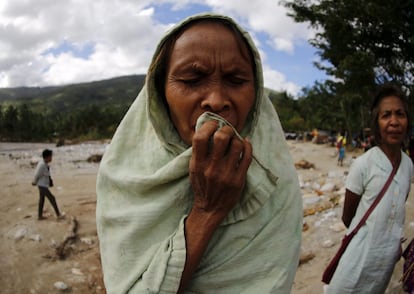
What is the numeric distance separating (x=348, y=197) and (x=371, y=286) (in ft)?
1.90

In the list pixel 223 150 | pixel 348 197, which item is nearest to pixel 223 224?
pixel 223 150

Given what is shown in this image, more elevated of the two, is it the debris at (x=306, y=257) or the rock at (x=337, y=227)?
the rock at (x=337, y=227)

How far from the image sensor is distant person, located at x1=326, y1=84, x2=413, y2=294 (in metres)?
2.18

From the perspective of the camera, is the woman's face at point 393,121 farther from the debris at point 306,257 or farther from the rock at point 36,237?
the rock at point 36,237

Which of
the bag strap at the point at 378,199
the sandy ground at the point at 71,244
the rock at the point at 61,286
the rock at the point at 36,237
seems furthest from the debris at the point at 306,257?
the rock at the point at 36,237

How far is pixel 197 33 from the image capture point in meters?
0.91

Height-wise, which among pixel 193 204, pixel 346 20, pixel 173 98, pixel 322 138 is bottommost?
pixel 322 138

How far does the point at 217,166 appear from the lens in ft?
2.61

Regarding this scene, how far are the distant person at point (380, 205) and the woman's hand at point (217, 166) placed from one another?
171 cm

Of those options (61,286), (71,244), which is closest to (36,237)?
(71,244)

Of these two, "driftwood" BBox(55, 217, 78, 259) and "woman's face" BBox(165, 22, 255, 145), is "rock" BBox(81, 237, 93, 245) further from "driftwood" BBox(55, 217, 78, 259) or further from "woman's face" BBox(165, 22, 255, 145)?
"woman's face" BBox(165, 22, 255, 145)

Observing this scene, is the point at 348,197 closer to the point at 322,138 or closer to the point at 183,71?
the point at 183,71

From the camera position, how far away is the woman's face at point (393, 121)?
222cm

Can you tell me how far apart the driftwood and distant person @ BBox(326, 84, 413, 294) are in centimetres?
435
